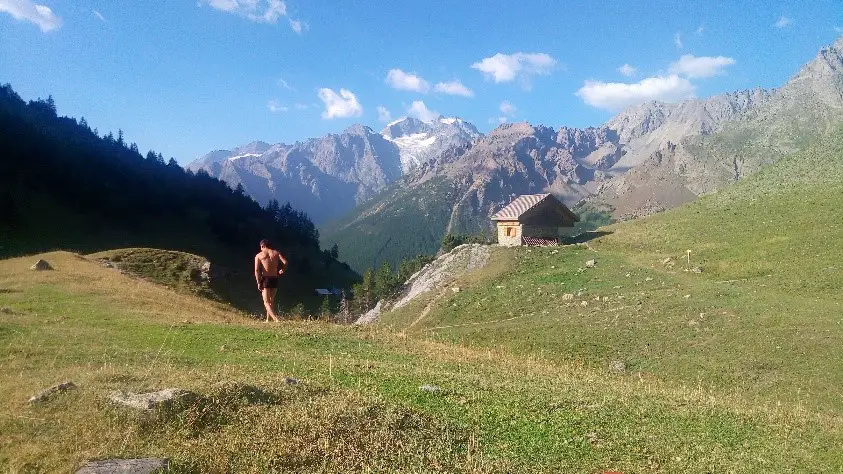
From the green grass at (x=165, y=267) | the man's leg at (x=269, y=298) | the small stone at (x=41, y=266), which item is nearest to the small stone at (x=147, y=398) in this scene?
the man's leg at (x=269, y=298)

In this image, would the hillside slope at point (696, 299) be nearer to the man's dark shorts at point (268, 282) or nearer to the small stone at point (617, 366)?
the small stone at point (617, 366)

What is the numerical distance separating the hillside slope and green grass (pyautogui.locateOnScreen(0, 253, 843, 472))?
30.2ft

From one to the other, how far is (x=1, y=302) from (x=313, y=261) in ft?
533

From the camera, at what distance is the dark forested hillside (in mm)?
122688

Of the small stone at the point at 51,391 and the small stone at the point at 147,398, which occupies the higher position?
the small stone at the point at 51,391

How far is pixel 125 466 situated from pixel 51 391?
11.2 feet

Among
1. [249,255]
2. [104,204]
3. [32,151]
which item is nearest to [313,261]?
[249,255]

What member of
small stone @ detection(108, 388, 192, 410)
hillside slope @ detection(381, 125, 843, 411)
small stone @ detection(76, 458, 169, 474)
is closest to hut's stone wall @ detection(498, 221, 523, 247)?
hillside slope @ detection(381, 125, 843, 411)

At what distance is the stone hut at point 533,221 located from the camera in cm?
6512

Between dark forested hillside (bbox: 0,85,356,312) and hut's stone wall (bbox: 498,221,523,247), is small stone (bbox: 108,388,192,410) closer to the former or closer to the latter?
hut's stone wall (bbox: 498,221,523,247)

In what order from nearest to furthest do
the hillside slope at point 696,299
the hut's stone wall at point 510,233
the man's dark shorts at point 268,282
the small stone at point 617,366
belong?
the man's dark shorts at point 268,282, the hillside slope at point 696,299, the small stone at point 617,366, the hut's stone wall at point 510,233

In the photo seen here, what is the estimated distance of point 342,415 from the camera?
970 centimetres

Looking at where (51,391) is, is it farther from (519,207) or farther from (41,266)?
(519,207)

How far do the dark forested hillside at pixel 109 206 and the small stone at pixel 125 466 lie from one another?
362 ft
